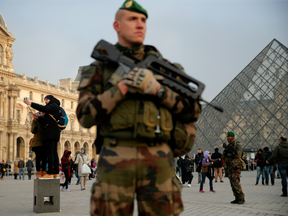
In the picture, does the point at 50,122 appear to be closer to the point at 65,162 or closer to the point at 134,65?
the point at 134,65

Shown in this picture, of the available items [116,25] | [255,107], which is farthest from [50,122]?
[255,107]

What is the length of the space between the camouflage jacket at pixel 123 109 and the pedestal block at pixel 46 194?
478cm

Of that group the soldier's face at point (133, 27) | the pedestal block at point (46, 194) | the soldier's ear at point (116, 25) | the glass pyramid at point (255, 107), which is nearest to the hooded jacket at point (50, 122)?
the pedestal block at point (46, 194)

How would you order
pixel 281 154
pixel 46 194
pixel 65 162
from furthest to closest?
1. pixel 65 162
2. pixel 281 154
3. pixel 46 194

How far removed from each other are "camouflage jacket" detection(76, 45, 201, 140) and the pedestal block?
15.7ft

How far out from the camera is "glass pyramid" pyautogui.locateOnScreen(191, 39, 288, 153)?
137ft

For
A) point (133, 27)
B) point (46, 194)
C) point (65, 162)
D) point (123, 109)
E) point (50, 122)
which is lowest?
point (46, 194)

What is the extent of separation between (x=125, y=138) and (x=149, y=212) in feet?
1.60

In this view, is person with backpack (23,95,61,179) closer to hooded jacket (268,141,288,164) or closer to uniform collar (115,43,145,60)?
uniform collar (115,43,145,60)

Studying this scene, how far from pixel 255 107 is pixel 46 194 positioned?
40162 mm

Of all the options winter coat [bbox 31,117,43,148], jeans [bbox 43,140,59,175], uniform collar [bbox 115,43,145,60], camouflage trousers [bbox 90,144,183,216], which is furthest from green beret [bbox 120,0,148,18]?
winter coat [bbox 31,117,43,148]

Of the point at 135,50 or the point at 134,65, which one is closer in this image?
the point at 134,65

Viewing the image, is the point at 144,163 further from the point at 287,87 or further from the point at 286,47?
the point at 286,47

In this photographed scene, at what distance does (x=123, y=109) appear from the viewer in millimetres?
2207
